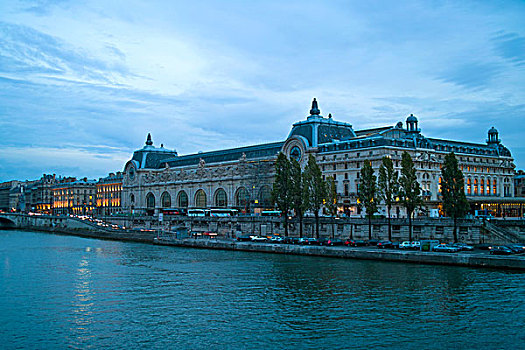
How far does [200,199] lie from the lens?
146 meters

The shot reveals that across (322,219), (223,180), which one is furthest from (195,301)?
(223,180)

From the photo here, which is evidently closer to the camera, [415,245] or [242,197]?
[415,245]

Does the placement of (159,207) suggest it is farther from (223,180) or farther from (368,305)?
(368,305)

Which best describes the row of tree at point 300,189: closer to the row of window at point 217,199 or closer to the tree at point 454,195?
the tree at point 454,195

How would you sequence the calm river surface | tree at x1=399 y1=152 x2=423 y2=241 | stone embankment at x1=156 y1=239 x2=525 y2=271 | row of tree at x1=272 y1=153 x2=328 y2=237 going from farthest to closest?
row of tree at x1=272 y1=153 x2=328 y2=237, tree at x1=399 y1=152 x2=423 y2=241, stone embankment at x1=156 y1=239 x2=525 y2=271, the calm river surface

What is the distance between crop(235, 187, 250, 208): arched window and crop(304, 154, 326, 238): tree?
4398 cm

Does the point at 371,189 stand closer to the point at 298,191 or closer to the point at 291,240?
the point at 298,191

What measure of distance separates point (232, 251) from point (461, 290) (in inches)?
1634

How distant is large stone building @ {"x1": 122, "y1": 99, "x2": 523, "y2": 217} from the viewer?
329 ft

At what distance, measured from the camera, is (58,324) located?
124ft

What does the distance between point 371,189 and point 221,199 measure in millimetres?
64082

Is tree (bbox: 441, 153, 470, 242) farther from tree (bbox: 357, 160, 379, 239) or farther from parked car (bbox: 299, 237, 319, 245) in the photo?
→ parked car (bbox: 299, 237, 319, 245)

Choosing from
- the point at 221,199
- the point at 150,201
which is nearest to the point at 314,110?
the point at 221,199

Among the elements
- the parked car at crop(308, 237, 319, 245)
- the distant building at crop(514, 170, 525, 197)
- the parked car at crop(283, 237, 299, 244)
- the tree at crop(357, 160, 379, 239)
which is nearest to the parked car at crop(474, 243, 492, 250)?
the tree at crop(357, 160, 379, 239)
